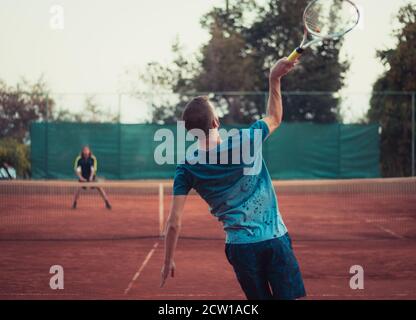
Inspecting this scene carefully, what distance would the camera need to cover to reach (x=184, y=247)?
8586mm

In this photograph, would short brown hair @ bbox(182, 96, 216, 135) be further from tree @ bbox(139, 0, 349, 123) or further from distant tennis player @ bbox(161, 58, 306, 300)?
tree @ bbox(139, 0, 349, 123)

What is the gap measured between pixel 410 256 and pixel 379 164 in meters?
10.5

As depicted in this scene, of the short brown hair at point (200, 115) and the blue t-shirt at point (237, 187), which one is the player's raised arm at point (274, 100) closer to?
the blue t-shirt at point (237, 187)

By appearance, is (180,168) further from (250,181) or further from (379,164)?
(379,164)

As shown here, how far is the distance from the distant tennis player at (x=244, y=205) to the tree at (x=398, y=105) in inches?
595

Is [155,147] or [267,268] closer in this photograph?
[267,268]

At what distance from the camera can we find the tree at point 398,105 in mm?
17656

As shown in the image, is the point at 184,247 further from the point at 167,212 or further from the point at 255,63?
the point at 255,63

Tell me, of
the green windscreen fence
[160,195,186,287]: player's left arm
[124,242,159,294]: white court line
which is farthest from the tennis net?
[160,195,186,287]: player's left arm

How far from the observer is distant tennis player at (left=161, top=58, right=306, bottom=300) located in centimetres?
305

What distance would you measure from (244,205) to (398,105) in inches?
637

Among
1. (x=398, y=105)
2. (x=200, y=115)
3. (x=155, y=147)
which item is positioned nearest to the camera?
(x=200, y=115)

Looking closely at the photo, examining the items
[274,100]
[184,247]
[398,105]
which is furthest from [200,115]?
[398,105]

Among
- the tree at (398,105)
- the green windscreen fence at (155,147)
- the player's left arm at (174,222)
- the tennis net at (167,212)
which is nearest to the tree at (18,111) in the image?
the green windscreen fence at (155,147)
